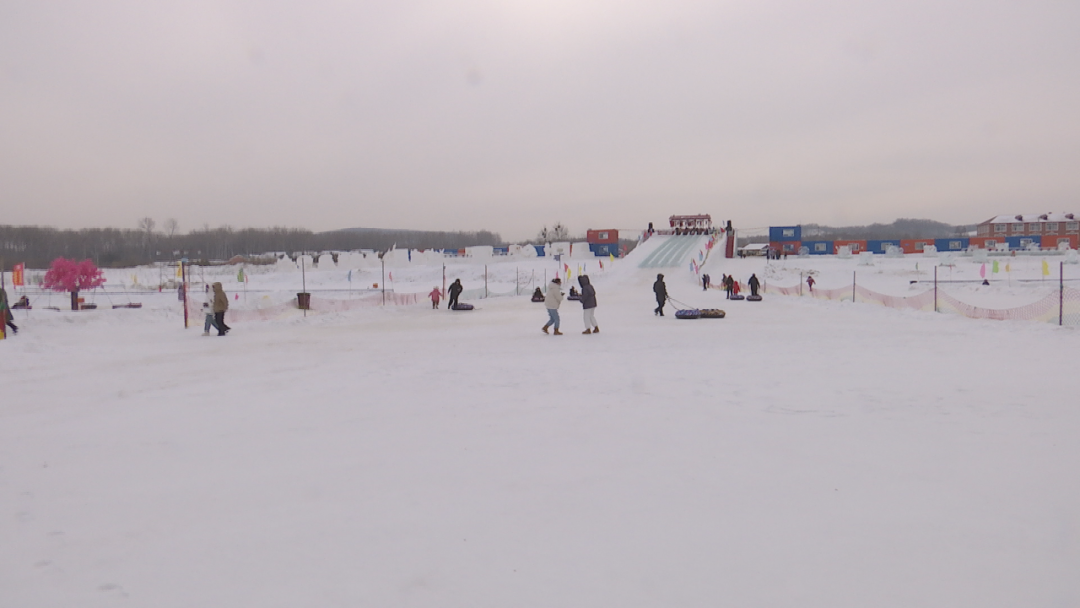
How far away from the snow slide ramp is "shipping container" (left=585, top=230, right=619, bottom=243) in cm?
795

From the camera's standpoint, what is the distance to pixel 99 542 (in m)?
4.37

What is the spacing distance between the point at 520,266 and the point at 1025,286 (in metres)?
38.2

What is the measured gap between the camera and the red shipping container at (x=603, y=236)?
80.7 metres

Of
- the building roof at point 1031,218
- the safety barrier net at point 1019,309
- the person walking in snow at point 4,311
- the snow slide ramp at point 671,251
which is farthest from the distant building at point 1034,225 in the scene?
the person walking in snow at point 4,311

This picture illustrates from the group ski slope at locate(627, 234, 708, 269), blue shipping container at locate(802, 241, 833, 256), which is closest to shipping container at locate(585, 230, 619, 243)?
ski slope at locate(627, 234, 708, 269)

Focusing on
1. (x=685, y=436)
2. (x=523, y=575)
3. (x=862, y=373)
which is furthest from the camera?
(x=862, y=373)

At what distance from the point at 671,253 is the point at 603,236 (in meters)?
21.5

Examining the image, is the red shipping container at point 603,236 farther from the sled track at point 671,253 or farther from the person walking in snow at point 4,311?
the person walking in snow at point 4,311

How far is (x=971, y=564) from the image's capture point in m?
3.88

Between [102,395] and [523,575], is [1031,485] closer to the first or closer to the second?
[523,575]

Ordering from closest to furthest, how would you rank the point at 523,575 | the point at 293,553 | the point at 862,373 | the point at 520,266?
the point at 523,575, the point at 293,553, the point at 862,373, the point at 520,266

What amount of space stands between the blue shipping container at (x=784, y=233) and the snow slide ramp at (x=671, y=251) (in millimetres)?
7442

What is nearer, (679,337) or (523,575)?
(523,575)

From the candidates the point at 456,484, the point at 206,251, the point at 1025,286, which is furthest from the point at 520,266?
the point at 206,251
